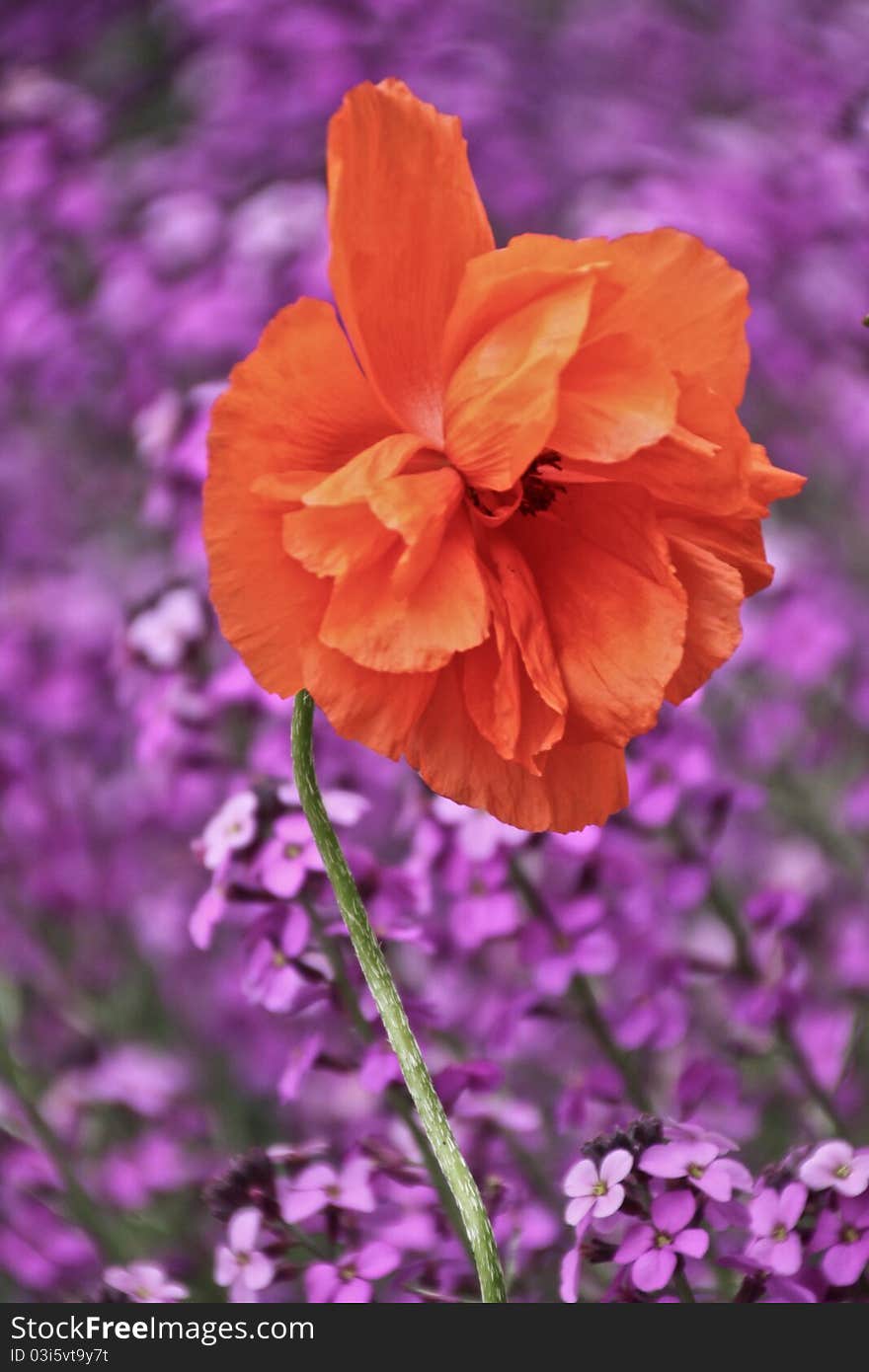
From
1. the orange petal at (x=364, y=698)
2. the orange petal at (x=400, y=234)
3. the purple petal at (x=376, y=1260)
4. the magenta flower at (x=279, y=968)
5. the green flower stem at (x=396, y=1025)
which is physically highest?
the orange petal at (x=400, y=234)

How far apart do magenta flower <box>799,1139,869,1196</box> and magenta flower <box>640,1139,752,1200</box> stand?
22mm

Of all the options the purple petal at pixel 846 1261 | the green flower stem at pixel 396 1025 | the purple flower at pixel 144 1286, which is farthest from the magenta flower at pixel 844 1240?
the purple flower at pixel 144 1286

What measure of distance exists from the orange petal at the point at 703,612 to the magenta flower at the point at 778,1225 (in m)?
0.20

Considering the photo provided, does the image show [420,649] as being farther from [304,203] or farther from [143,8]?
[143,8]

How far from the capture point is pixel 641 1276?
49 cm

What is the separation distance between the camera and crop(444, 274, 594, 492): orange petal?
369 mm

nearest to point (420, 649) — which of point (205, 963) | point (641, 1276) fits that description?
point (641, 1276)

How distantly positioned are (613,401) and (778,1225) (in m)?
0.29

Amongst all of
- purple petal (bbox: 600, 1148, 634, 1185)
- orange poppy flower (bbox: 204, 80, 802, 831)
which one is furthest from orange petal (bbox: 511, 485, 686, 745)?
purple petal (bbox: 600, 1148, 634, 1185)

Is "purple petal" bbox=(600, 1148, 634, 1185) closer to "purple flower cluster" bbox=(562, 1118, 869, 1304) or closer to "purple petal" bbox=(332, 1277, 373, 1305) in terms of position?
"purple flower cluster" bbox=(562, 1118, 869, 1304)

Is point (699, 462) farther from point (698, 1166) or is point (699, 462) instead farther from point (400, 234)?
point (698, 1166)

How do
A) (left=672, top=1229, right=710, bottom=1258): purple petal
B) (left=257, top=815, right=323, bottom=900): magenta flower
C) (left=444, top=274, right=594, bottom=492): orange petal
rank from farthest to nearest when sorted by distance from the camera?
(left=257, top=815, right=323, bottom=900): magenta flower, (left=672, top=1229, right=710, bottom=1258): purple petal, (left=444, top=274, right=594, bottom=492): orange petal

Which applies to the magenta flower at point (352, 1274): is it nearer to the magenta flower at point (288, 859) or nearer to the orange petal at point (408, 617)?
the magenta flower at point (288, 859)

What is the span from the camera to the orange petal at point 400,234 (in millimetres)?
395
